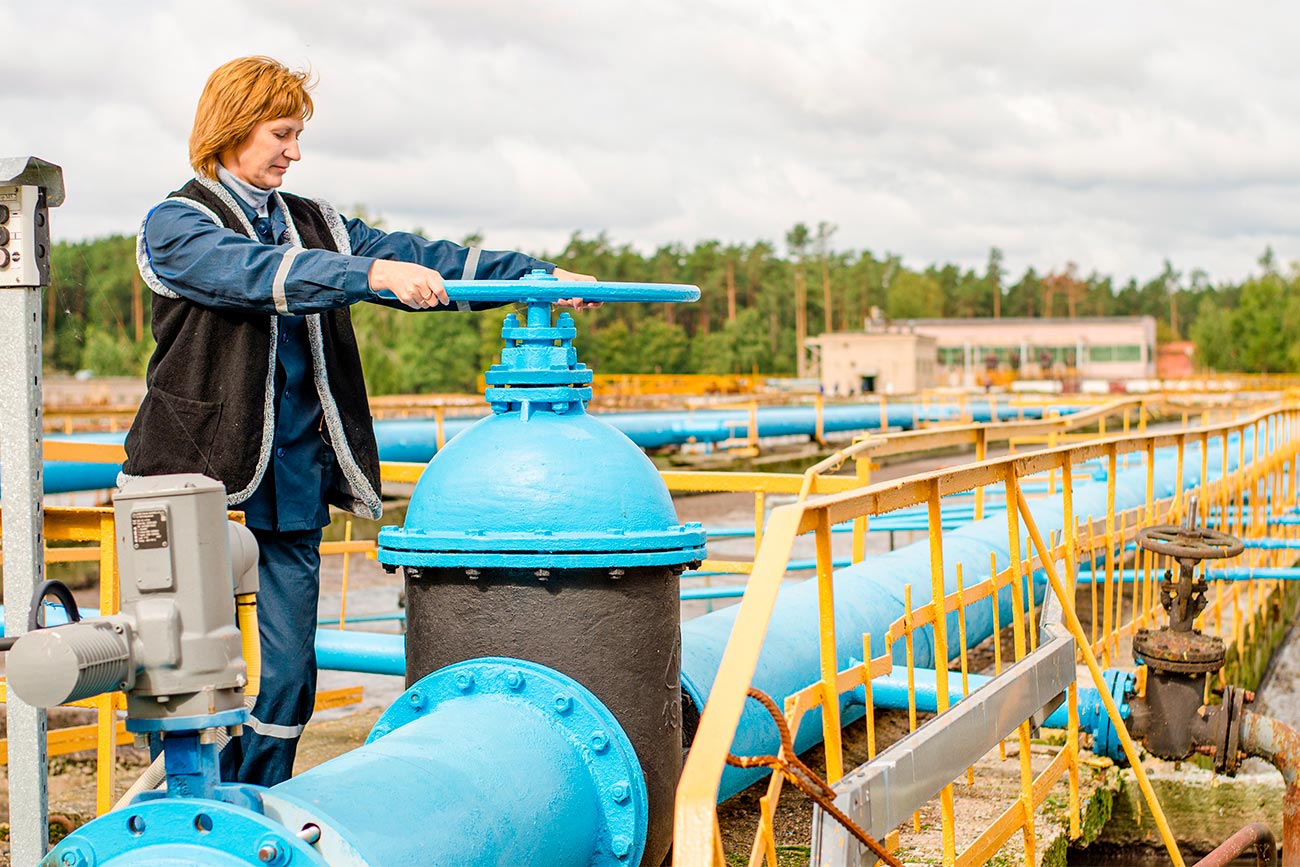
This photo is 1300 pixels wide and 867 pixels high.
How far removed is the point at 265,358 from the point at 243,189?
380mm

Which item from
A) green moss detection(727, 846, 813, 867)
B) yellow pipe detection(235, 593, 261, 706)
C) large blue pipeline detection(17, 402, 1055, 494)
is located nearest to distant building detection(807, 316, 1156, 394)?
large blue pipeline detection(17, 402, 1055, 494)

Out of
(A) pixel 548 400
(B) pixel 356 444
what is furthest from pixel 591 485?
(B) pixel 356 444

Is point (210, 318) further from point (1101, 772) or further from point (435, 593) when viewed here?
point (1101, 772)

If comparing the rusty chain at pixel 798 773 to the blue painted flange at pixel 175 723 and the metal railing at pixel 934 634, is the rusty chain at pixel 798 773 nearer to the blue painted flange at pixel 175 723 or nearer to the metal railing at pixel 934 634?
the metal railing at pixel 934 634

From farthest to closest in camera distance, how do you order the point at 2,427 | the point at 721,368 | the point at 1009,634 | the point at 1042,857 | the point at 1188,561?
1. the point at 721,368
2. the point at 1009,634
3. the point at 1188,561
4. the point at 1042,857
5. the point at 2,427

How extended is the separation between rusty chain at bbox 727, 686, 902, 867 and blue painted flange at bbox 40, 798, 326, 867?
0.60m

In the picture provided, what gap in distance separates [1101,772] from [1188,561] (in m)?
0.77

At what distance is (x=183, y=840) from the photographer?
1693 millimetres

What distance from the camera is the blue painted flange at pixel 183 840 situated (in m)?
1.66

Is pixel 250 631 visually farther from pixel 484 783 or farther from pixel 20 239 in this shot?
pixel 20 239

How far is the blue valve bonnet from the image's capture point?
241cm

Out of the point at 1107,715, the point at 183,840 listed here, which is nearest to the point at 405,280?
the point at 183,840

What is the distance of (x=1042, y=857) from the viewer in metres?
3.72

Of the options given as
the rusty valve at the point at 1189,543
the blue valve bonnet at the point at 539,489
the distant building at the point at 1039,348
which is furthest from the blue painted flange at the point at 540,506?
the distant building at the point at 1039,348
